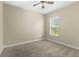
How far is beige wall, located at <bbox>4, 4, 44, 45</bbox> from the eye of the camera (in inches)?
60.6

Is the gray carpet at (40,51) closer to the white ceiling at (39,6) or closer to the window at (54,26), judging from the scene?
the window at (54,26)

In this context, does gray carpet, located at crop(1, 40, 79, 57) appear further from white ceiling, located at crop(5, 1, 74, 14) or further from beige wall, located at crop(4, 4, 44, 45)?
white ceiling, located at crop(5, 1, 74, 14)

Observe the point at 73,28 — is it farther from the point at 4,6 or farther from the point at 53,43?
the point at 4,6

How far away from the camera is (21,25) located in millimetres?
1629

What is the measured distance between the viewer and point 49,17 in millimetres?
1700

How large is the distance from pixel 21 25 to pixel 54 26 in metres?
0.70

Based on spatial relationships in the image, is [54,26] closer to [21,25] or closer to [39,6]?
[39,6]

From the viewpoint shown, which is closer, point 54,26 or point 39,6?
point 39,6

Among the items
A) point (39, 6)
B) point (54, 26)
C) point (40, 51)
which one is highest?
point (39, 6)

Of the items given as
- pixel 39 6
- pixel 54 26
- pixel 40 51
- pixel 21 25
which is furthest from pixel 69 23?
pixel 21 25

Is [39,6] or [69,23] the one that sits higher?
[39,6]

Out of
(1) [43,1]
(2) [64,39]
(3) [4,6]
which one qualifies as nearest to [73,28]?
(2) [64,39]

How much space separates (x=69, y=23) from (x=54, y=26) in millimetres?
313

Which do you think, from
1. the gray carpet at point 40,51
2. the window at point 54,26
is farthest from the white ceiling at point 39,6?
the gray carpet at point 40,51
